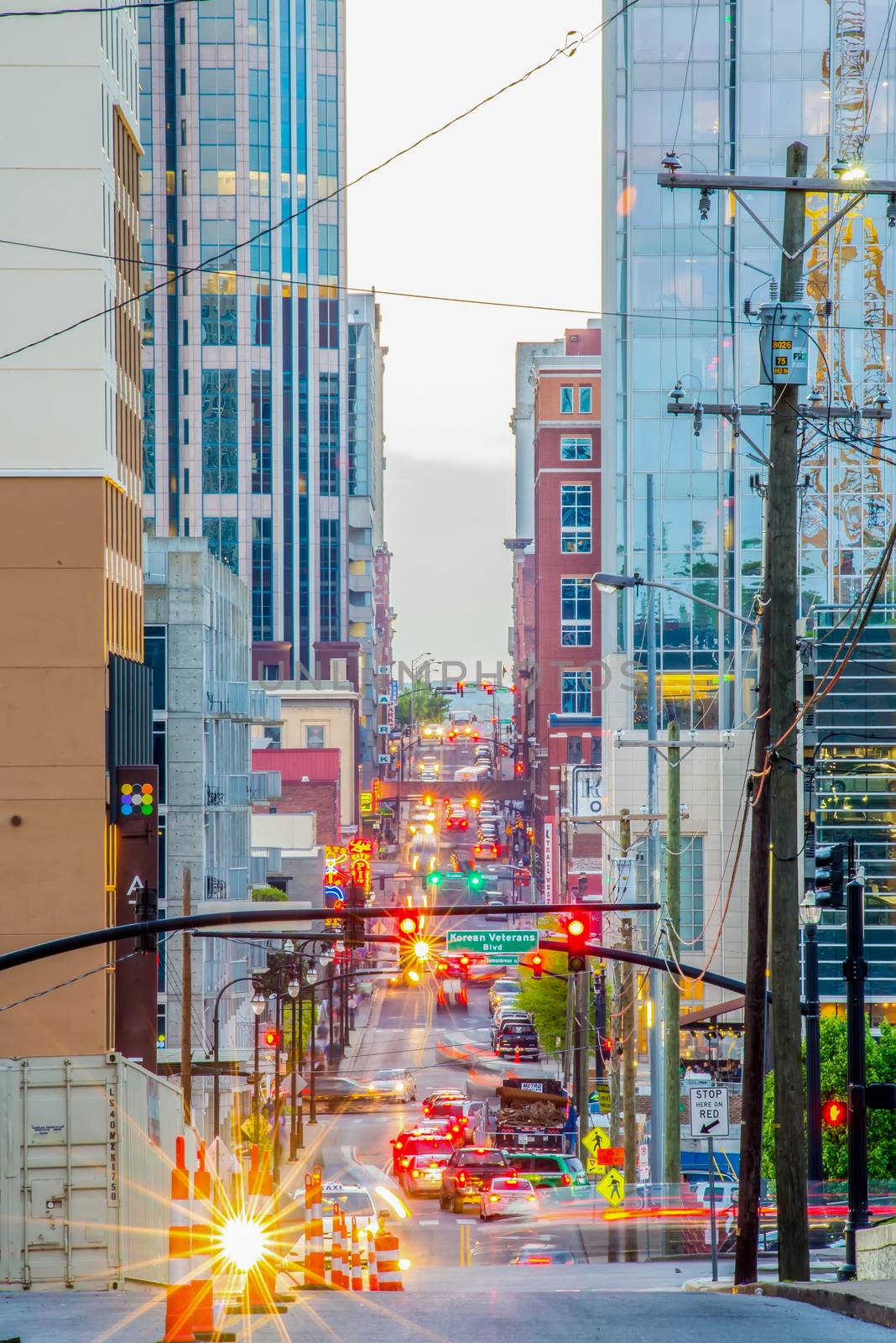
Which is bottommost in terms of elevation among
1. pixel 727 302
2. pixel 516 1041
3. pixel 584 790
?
pixel 516 1041

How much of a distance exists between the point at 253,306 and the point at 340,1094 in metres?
112

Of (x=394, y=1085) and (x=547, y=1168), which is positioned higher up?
(x=547, y=1168)

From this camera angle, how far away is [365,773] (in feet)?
592

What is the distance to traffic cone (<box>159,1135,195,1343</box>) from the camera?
13609 mm

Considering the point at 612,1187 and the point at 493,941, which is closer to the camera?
the point at 493,941

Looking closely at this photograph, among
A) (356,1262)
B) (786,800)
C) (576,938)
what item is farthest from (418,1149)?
(786,800)

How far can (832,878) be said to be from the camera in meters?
22.5

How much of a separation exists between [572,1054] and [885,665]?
18192 mm

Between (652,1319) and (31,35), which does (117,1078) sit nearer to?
(652,1319)

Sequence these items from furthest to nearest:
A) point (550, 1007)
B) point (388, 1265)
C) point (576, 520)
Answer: point (576, 520) → point (550, 1007) → point (388, 1265)

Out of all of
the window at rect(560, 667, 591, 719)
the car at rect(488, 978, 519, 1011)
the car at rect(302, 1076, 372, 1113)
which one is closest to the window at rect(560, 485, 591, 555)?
the window at rect(560, 667, 591, 719)

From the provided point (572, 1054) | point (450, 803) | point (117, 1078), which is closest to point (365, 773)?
point (450, 803)

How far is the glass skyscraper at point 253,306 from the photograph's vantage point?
164m

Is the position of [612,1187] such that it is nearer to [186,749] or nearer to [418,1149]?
→ [418,1149]
